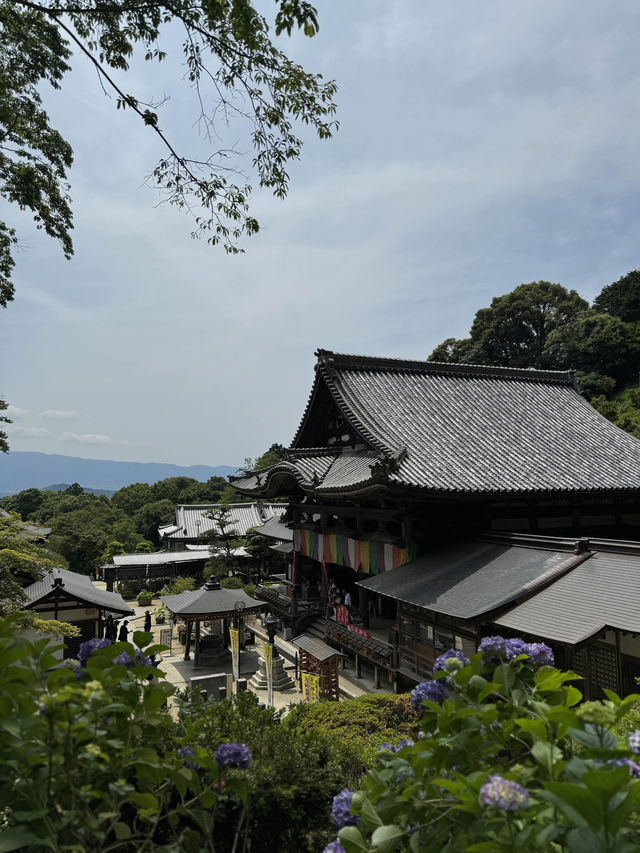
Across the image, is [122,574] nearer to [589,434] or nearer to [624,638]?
[589,434]

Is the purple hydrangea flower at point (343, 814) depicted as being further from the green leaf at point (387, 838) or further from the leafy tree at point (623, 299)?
the leafy tree at point (623, 299)

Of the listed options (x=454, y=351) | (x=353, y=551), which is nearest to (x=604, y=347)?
(x=454, y=351)

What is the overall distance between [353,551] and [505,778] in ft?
44.4

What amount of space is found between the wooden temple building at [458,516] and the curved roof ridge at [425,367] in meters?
0.05

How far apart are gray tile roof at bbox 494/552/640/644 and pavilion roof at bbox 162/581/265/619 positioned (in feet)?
30.9

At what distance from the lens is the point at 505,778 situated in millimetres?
1631

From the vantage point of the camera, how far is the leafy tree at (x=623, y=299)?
4691 centimetres

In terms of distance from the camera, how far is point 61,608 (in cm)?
1398

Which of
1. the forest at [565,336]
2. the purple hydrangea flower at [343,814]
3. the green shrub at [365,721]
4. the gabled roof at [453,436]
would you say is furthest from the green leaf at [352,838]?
the forest at [565,336]

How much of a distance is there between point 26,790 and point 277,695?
12.8 metres

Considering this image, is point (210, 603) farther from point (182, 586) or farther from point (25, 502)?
point (25, 502)

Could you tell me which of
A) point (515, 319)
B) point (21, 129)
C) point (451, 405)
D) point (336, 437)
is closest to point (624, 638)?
point (451, 405)

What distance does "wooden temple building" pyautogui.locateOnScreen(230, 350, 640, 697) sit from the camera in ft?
26.6

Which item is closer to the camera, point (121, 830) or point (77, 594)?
point (121, 830)
